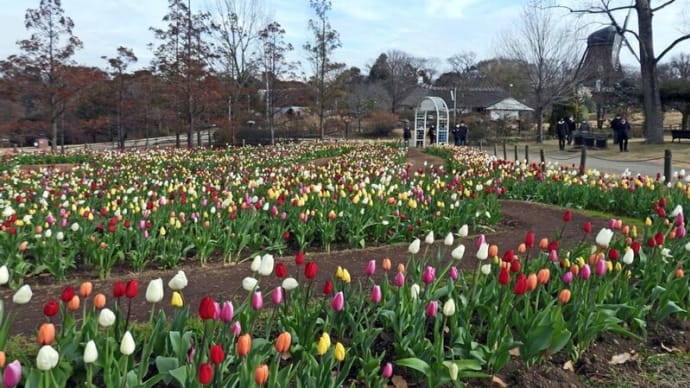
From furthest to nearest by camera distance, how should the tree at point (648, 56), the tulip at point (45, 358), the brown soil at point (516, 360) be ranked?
the tree at point (648, 56)
the brown soil at point (516, 360)
the tulip at point (45, 358)

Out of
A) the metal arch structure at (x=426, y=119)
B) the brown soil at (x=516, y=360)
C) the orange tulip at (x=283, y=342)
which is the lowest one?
the brown soil at (x=516, y=360)

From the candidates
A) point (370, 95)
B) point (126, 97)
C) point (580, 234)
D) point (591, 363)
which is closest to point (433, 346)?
point (591, 363)

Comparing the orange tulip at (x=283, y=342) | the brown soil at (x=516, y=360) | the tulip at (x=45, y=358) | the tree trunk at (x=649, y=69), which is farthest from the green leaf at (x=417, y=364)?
the tree trunk at (x=649, y=69)

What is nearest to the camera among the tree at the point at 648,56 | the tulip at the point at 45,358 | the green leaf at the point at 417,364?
the tulip at the point at 45,358

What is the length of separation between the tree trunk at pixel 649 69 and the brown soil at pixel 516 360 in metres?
23.0

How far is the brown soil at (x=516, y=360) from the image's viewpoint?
9.22ft

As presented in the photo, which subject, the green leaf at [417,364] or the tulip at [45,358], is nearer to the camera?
the tulip at [45,358]

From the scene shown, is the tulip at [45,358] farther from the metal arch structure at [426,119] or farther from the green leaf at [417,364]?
the metal arch structure at [426,119]

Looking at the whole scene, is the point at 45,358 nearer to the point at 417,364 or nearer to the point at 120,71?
the point at 417,364

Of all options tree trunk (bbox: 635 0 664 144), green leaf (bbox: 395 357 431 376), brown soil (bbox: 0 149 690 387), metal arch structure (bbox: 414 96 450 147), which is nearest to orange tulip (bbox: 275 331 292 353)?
green leaf (bbox: 395 357 431 376)

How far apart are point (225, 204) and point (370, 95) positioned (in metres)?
57.9

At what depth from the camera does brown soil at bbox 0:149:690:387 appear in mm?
2811

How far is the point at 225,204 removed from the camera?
5.45 m

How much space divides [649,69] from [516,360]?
28.4 metres
